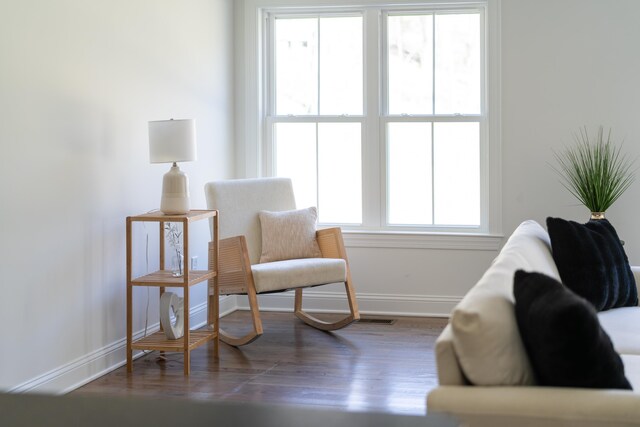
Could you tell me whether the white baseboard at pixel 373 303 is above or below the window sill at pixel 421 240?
below

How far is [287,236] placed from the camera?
4953 millimetres

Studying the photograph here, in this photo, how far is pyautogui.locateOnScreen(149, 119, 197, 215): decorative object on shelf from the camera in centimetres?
398

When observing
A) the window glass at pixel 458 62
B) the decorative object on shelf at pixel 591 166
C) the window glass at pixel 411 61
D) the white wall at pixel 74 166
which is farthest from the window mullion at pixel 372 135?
the white wall at pixel 74 166

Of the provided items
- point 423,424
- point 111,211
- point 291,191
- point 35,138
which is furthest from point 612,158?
point 423,424

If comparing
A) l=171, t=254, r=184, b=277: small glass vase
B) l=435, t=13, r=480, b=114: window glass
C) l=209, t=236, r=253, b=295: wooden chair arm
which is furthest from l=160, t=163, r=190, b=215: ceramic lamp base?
l=435, t=13, r=480, b=114: window glass

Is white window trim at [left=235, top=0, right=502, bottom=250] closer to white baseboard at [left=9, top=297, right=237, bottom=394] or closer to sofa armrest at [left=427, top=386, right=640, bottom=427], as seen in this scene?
white baseboard at [left=9, top=297, right=237, bottom=394]

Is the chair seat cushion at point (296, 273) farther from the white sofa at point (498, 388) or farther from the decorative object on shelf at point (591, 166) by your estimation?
the white sofa at point (498, 388)

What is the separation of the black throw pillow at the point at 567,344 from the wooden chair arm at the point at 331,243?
10.1 ft

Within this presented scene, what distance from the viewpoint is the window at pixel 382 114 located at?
5.56 m

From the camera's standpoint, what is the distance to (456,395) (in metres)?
1.69

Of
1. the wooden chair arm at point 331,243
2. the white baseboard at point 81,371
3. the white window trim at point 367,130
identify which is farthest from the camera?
the white window trim at point 367,130

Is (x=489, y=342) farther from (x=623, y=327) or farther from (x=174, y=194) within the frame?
(x=174, y=194)

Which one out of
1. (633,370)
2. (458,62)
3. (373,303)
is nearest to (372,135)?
(458,62)

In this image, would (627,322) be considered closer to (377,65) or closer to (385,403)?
(385,403)
